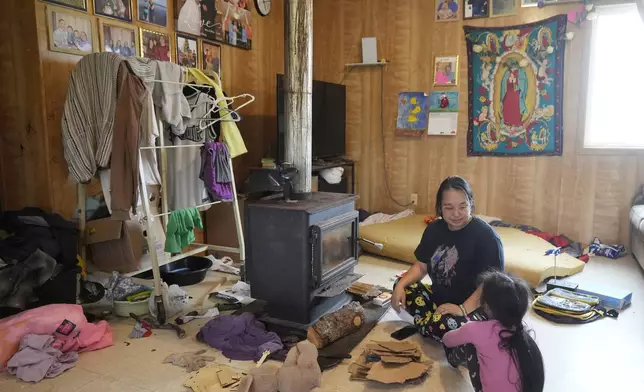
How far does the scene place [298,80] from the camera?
2.66m

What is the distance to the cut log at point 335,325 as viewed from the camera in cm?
232

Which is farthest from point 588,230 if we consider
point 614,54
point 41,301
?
point 41,301

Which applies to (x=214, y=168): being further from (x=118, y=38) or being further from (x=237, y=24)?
(x=237, y=24)

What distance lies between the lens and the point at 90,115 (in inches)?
107

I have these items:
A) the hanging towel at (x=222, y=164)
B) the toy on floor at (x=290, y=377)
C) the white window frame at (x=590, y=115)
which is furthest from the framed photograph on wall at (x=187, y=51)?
the white window frame at (x=590, y=115)

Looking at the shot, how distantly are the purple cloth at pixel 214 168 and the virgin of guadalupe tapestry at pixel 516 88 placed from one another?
2.40m

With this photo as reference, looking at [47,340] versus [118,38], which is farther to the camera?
[118,38]


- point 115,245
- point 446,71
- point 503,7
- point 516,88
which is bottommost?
point 115,245

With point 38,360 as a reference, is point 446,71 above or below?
above

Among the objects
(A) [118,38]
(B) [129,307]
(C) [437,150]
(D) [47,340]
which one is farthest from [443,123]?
(D) [47,340]

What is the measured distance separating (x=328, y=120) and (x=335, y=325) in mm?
2547

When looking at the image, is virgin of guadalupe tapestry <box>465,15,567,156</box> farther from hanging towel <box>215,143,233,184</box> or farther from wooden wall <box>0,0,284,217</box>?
wooden wall <box>0,0,284,217</box>

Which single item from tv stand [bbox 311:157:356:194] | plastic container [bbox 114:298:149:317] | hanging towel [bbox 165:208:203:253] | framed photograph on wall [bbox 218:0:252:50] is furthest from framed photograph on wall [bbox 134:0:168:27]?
plastic container [bbox 114:298:149:317]

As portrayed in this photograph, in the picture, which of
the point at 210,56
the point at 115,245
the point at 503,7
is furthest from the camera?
the point at 503,7
